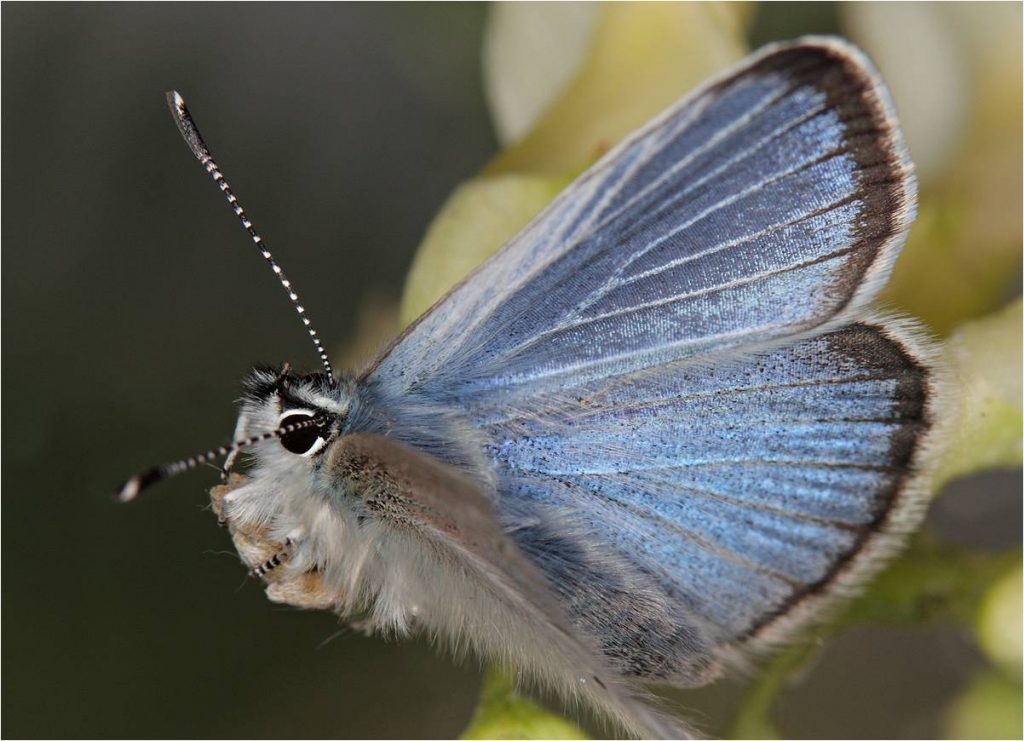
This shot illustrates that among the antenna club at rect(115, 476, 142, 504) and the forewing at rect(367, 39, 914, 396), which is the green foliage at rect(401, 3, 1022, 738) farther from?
the antenna club at rect(115, 476, 142, 504)

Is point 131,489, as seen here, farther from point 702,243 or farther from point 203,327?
point 203,327

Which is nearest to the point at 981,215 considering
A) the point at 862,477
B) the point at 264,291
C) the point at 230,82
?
the point at 862,477

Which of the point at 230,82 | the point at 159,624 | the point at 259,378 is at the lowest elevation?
the point at 159,624

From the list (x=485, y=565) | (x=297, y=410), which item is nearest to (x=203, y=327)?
(x=297, y=410)

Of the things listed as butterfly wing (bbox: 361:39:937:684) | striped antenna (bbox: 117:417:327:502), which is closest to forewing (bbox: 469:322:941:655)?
butterfly wing (bbox: 361:39:937:684)

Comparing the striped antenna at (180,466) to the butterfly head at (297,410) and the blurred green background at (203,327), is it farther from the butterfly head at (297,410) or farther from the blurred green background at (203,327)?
the blurred green background at (203,327)

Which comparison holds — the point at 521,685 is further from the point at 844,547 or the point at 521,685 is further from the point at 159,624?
the point at 159,624

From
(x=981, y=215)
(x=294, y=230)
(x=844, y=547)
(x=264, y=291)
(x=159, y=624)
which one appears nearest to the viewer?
(x=844, y=547)
